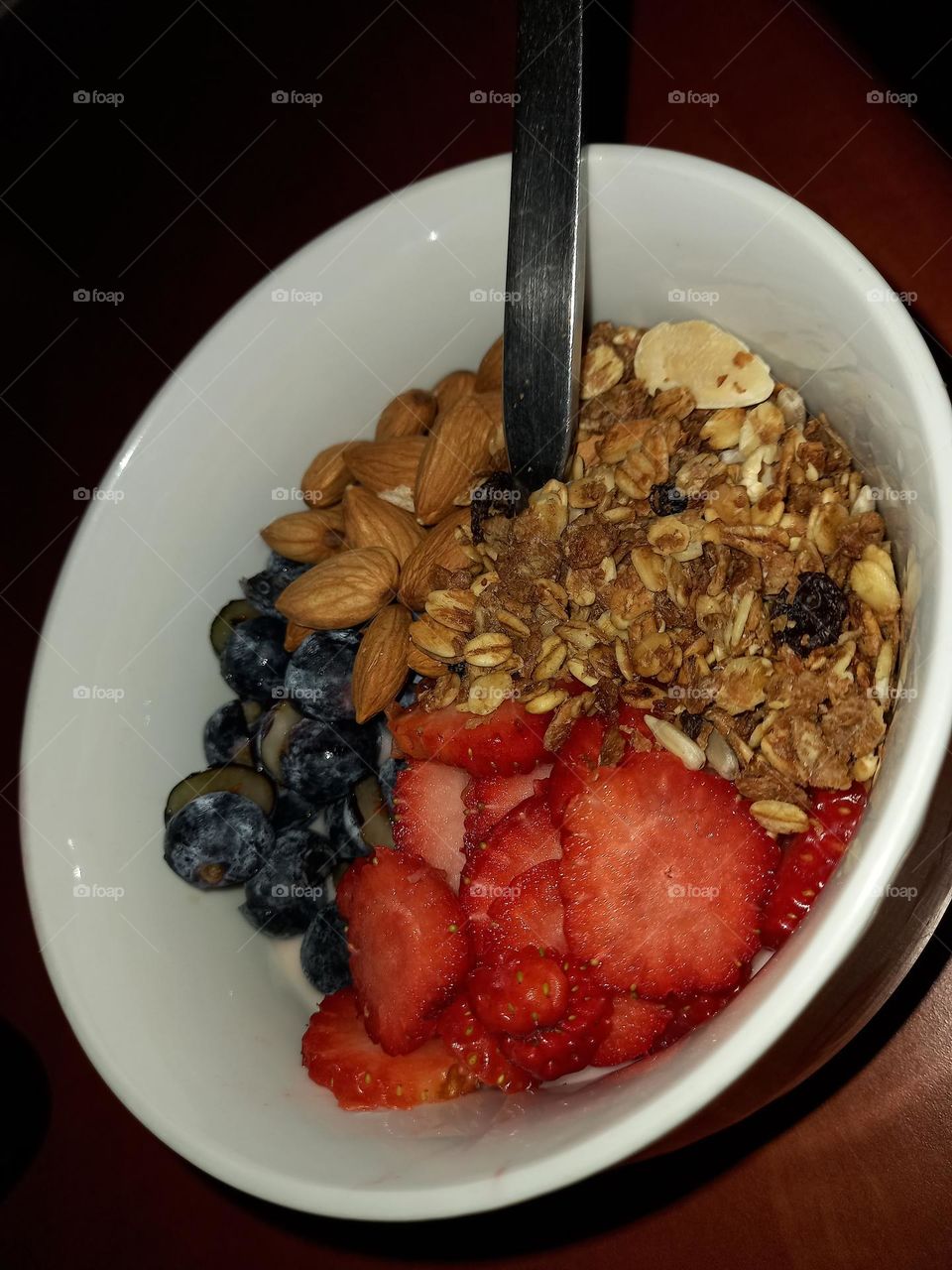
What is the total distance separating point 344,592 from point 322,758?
0.15 meters

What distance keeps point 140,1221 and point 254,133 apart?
4.27 feet

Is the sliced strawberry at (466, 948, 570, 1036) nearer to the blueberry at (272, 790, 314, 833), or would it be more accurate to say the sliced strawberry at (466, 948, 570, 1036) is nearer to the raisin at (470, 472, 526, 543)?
the blueberry at (272, 790, 314, 833)

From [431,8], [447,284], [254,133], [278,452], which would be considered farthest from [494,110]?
[278,452]

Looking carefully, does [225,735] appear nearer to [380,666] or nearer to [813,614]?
[380,666]

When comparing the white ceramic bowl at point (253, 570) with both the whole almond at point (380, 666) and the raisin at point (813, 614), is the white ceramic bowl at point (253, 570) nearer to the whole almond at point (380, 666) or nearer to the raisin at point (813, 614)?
the raisin at point (813, 614)

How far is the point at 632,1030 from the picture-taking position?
67 cm

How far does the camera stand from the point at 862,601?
66 centimetres

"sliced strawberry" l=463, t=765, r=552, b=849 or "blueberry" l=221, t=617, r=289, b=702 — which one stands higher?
"sliced strawberry" l=463, t=765, r=552, b=849

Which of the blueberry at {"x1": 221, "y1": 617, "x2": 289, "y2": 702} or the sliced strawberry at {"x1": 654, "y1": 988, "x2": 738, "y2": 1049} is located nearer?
the sliced strawberry at {"x1": 654, "y1": 988, "x2": 738, "y2": 1049}

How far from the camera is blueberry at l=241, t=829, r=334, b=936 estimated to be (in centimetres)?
81

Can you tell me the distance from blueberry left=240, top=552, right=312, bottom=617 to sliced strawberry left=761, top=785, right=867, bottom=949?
0.49m

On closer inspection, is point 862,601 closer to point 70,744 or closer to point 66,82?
point 70,744

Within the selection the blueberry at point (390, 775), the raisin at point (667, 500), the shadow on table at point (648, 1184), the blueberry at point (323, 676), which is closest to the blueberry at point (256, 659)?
the blueberry at point (323, 676)

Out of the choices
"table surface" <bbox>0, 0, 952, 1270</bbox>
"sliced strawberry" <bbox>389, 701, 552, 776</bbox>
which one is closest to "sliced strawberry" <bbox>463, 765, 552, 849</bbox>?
"sliced strawberry" <bbox>389, 701, 552, 776</bbox>
